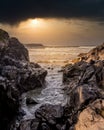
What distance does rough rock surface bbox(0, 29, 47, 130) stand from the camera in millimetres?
20484

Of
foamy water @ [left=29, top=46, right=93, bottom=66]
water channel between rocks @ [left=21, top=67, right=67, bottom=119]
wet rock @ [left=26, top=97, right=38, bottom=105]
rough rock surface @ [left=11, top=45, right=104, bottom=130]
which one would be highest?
rough rock surface @ [left=11, top=45, right=104, bottom=130]

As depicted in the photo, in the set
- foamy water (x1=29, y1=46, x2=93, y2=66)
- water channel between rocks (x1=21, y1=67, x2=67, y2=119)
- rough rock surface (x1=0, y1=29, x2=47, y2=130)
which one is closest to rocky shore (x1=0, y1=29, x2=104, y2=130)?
rough rock surface (x1=0, y1=29, x2=47, y2=130)

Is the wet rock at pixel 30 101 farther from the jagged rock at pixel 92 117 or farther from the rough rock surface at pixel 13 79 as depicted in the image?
the jagged rock at pixel 92 117

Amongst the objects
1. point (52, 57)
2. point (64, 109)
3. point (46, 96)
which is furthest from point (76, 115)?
point (52, 57)

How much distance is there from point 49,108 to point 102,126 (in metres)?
5.59

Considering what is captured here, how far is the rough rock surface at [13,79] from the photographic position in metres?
20.5

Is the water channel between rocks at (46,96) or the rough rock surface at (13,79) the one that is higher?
the rough rock surface at (13,79)

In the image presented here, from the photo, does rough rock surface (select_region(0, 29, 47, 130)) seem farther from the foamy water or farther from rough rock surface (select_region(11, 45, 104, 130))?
the foamy water

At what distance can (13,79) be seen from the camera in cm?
2922

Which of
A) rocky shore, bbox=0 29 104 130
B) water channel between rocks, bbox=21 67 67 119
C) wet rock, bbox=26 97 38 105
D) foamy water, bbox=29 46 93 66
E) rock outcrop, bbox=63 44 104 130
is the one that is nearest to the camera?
rock outcrop, bbox=63 44 104 130

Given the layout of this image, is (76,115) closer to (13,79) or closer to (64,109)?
(64,109)

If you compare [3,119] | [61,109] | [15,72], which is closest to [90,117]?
[61,109]

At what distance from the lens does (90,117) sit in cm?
1605

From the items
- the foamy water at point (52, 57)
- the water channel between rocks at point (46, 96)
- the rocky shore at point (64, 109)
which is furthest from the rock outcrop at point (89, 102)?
the foamy water at point (52, 57)
